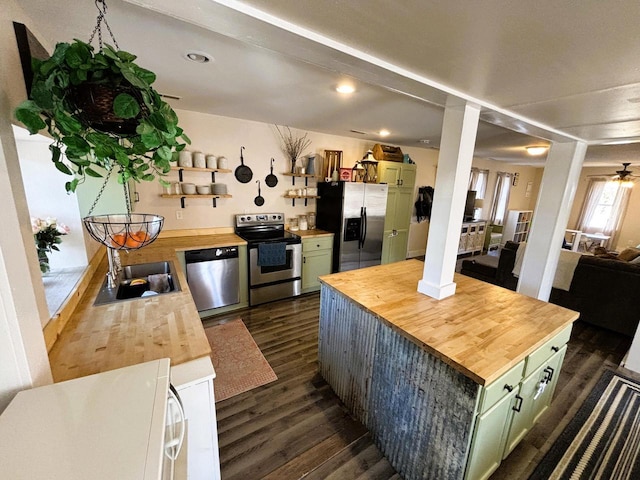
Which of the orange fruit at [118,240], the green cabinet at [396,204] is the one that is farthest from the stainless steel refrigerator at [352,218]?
the orange fruit at [118,240]

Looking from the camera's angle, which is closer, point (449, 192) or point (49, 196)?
point (49, 196)

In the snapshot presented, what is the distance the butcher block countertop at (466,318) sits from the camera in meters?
1.21

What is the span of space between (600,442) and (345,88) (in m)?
3.03

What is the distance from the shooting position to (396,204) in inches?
176

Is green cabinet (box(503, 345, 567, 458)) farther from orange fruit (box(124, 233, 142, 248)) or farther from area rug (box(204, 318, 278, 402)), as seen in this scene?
orange fruit (box(124, 233, 142, 248))

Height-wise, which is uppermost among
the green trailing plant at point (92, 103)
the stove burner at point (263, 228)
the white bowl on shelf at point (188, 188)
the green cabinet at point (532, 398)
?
the green trailing plant at point (92, 103)

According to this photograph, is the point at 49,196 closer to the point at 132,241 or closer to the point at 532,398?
the point at 132,241

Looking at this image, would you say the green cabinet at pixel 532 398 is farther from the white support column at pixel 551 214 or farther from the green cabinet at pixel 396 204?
the green cabinet at pixel 396 204

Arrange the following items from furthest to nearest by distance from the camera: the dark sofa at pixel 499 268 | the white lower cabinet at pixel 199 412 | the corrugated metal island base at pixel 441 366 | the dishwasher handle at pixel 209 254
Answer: the dark sofa at pixel 499 268
the dishwasher handle at pixel 209 254
the corrugated metal island base at pixel 441 366
the white lower cabinet at pixel 199 412

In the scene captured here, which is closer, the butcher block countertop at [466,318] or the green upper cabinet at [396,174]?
the butcher block countertop at [466,318]

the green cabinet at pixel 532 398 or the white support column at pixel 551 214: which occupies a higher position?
the white support column at pixel 551 214

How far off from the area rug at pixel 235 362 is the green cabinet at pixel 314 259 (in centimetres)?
115

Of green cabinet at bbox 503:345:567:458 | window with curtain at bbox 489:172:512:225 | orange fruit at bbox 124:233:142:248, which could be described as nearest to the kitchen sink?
orange fruit at bbox 124:233:142:248

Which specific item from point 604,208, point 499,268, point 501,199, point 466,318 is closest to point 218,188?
point 466,318
